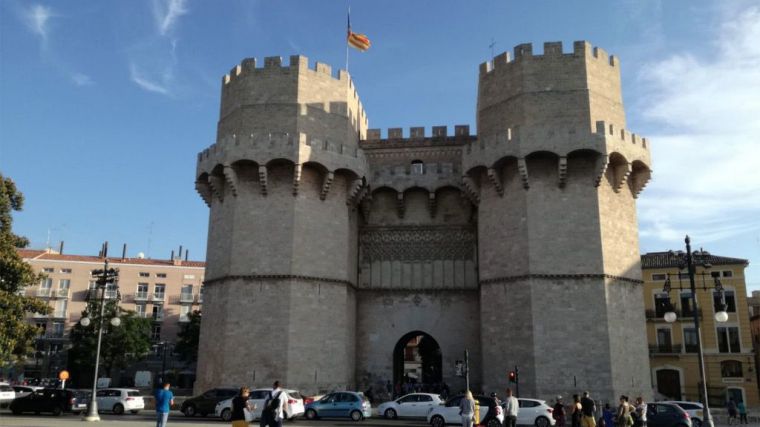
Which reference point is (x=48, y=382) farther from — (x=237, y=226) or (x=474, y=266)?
(x=474, y=266)

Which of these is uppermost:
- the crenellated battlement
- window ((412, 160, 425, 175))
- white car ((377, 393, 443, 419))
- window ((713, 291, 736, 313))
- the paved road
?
the crenellated battlement

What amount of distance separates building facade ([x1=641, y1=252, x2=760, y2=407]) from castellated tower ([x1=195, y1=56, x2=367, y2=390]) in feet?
64.9

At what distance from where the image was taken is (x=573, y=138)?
24.1 meters

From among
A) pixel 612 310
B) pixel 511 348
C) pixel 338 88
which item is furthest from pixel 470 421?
pixel 338 88

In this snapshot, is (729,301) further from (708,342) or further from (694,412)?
(694,412)

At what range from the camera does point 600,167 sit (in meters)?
24.1

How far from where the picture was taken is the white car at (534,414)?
18.9 m

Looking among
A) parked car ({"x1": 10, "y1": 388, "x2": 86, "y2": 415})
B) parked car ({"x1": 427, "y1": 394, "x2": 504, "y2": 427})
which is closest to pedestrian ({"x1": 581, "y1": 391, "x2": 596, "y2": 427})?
parked car ({"x1": 427, "y1": 394, "x2": 504, "y2": 427})

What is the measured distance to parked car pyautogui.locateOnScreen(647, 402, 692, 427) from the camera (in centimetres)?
1822

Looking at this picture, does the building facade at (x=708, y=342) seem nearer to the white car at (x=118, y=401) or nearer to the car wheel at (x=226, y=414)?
the car wheel at (x=226, y=414)

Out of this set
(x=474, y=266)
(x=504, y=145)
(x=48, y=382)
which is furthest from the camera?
(x=48, y=382)

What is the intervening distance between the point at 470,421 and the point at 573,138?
14.0m

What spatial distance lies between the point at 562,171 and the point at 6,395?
2558 cm

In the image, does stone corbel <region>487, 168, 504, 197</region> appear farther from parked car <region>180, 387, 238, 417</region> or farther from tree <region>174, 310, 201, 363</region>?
tree <region>174, 310, 201, 363</region>
